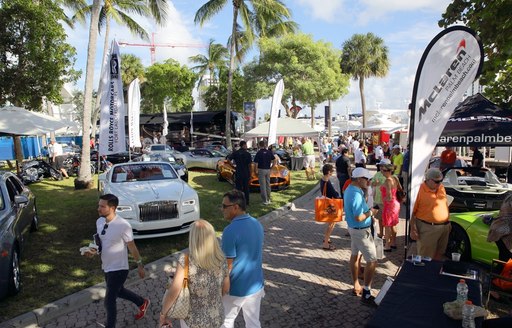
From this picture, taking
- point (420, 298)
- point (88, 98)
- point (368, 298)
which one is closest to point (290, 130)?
point (88, 98)

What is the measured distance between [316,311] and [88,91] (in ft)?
39.0

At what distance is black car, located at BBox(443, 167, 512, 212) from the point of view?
8125 millimetres

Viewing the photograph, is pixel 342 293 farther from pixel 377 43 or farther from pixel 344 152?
pixel 377 43

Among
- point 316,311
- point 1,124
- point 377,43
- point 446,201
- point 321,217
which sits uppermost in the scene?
point 377,43

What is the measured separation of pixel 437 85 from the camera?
5398 millimetres

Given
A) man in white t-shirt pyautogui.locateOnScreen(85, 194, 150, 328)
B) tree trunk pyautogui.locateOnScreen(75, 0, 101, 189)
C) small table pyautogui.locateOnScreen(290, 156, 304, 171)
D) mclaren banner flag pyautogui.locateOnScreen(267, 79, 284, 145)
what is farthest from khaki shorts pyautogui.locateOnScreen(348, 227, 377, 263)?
small table pyautogui.locateOnScreen(290, 156, 304, 171)

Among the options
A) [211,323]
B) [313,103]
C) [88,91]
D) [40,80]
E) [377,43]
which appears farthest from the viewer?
[377,43]

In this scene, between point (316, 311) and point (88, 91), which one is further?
point (88, 91)

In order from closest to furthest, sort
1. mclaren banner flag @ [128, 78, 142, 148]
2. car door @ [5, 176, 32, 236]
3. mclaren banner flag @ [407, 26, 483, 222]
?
mclaren banner flag @ [407, 26, 483, 222] → car door @ [5, 176, 32, 236] → mclaren banner flag @ [128, 78, 142, 148]

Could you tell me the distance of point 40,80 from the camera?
52.3 feet

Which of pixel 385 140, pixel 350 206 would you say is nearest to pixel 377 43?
pixel 385 140

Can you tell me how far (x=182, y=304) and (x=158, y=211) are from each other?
458 cm

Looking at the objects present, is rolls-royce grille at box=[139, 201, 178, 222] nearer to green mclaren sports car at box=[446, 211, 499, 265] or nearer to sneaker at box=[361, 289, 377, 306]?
sneaker at box=[361, 289, 377, 306]

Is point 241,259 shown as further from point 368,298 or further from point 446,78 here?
point 446,78
